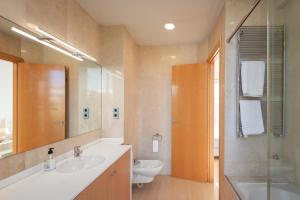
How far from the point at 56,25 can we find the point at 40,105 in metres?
0.72

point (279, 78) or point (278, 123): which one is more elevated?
point (279, 78)

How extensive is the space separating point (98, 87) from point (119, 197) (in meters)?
1.38

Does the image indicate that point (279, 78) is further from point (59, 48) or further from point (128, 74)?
point (59, 48)

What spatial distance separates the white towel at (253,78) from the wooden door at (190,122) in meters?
1.21

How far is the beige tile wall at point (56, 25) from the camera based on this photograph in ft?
4.01

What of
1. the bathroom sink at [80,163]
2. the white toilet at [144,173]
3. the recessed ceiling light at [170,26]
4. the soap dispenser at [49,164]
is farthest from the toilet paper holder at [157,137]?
the soap dispenser at [49,164]

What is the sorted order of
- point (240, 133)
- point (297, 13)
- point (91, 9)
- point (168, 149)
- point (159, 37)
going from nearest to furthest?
point (297, 13), point (240, 133), point (91, 9), point (159, 37), point (168, 149)

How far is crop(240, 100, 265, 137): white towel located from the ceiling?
1.12 metres

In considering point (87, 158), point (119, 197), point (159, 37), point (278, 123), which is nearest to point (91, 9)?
point (159, 37)

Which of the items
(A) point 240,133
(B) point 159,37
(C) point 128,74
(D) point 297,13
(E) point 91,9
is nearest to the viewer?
(D) point 297,13

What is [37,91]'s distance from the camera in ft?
4.79

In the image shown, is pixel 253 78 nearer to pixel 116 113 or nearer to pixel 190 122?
pixel 190 122

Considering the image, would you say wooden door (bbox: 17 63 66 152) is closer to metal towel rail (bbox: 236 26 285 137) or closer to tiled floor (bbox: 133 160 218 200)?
tiled floor (bbox: 133 160 218 200)

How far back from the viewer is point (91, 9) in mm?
2143
